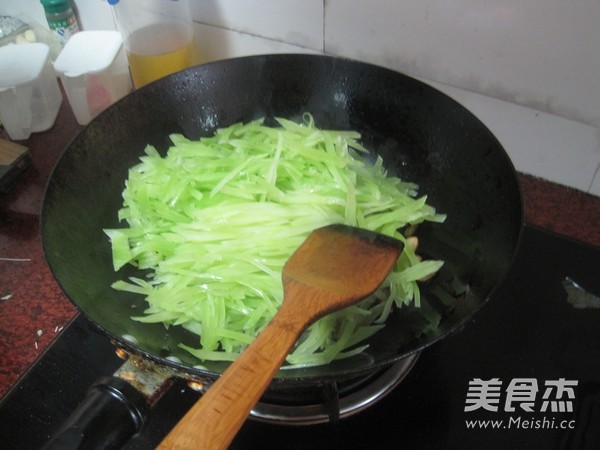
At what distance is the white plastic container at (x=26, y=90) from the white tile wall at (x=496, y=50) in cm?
52

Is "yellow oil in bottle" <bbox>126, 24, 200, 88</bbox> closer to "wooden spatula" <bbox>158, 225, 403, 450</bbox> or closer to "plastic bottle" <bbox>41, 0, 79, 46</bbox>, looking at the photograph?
"plastic bottle" <bbox>41, 0, 79, 46</bbox>

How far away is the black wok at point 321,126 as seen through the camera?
0.84 metres

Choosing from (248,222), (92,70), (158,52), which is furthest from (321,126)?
(92,70)

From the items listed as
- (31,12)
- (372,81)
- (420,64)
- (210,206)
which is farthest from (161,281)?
(31,12)

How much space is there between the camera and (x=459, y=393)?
890 millimetres

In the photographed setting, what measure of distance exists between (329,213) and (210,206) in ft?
0.84

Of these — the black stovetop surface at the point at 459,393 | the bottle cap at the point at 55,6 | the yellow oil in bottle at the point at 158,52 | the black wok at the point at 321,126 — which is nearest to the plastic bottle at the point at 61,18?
the bottle cap at the point at 55,6

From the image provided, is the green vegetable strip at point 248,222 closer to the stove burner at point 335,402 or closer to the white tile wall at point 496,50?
the stove burner at point 335,402

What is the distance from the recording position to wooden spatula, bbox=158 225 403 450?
0.52 m

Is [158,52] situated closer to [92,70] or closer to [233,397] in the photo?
[92,70]

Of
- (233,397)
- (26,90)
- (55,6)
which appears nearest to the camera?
(233,397)

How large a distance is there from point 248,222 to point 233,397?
50 cm

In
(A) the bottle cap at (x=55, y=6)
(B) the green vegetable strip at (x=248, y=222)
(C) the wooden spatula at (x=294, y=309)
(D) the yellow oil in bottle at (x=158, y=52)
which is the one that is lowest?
(B) the green vegetable strip at (x=248, y=222)

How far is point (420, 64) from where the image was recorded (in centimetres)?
117
